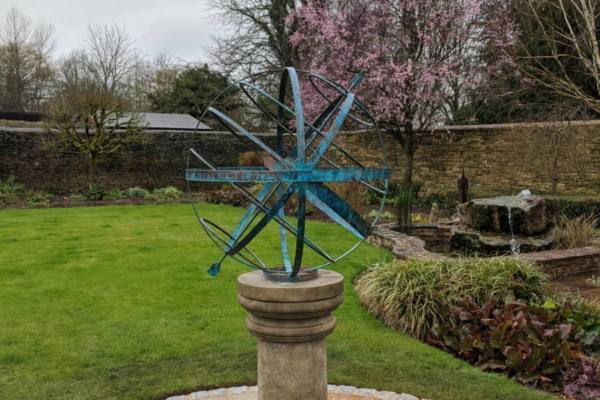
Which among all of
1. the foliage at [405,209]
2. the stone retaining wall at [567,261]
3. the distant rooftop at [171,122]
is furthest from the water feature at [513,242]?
the distant rooftop at [171,122]

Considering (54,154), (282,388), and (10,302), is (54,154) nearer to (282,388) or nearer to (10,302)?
(10,302)

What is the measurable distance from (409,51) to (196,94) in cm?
1869

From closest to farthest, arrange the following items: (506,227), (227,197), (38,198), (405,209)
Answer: (506,227) < (405,209) < (38,198) < (227,197)

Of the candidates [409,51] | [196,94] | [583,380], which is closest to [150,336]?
[583,380]

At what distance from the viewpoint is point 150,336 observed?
5648 mm

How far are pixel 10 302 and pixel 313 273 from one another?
15.9 feet

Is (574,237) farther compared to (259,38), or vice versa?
(259,38)

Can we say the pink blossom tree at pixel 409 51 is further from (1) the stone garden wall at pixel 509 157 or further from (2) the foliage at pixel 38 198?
(2) the foliage at pixel 38 198

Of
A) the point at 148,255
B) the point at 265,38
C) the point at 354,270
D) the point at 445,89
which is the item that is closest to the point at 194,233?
the point at 148,255

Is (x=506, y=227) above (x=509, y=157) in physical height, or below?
below

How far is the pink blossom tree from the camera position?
11812 mm

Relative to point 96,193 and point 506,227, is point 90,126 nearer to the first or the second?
point 96,193

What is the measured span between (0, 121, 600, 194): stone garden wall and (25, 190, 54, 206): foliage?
86 centimetres

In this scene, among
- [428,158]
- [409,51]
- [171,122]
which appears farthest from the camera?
[171,122]
